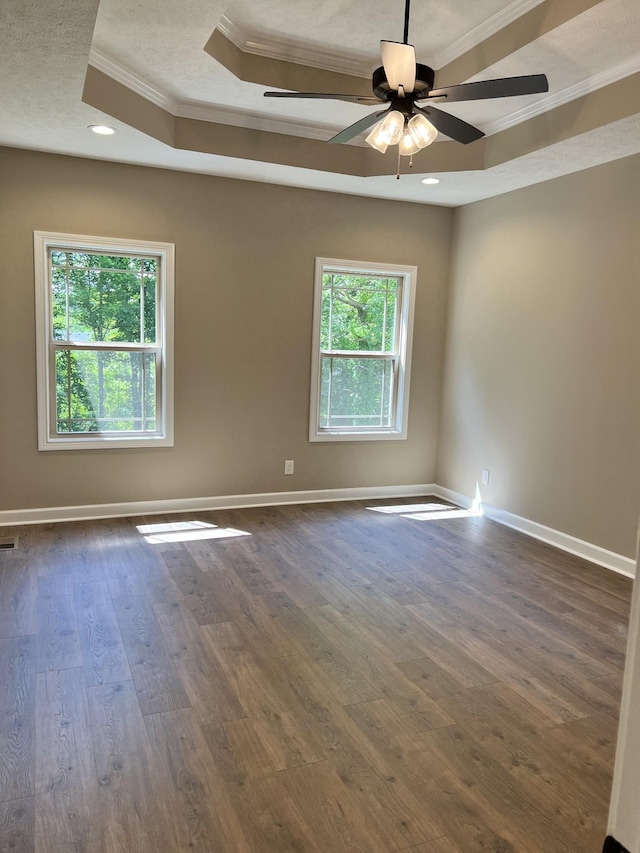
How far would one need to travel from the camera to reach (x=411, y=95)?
2715mm

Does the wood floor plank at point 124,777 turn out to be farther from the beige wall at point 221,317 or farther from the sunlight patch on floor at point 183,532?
the beige wall at point 221,317

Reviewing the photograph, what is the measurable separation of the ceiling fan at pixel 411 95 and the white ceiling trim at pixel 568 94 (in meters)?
0.96

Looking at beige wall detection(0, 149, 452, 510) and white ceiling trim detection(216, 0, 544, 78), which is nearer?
white ceiling trim detection(216, 0, 544, 78)

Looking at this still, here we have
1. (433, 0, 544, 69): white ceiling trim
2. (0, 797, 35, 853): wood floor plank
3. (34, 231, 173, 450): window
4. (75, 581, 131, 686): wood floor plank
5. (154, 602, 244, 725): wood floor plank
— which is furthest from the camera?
(34, 231, 173, 450): window

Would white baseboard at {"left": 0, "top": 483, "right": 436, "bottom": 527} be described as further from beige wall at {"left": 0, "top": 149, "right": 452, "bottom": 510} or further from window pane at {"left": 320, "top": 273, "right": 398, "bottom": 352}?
window pane at {"left": 320, "top": 273, "right": 398, "bottom": 352}

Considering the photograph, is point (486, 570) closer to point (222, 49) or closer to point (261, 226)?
point (261, 226)

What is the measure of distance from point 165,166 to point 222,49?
4.38 ft

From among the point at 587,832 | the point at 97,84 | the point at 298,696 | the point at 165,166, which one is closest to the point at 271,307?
the point at 165,166

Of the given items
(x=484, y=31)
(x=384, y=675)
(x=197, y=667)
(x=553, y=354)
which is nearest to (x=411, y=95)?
(x=484, y=31)

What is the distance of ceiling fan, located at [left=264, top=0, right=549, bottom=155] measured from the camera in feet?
8.10

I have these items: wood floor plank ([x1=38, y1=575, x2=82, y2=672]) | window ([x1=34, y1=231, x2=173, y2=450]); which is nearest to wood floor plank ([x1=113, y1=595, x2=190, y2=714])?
wood floor plank ([x1=38, y1=575, x2=82, y2=672])

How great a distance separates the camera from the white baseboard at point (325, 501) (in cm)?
422

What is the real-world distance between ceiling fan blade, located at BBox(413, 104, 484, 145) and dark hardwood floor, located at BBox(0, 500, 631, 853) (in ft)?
7.98

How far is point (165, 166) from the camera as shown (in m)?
4.53
